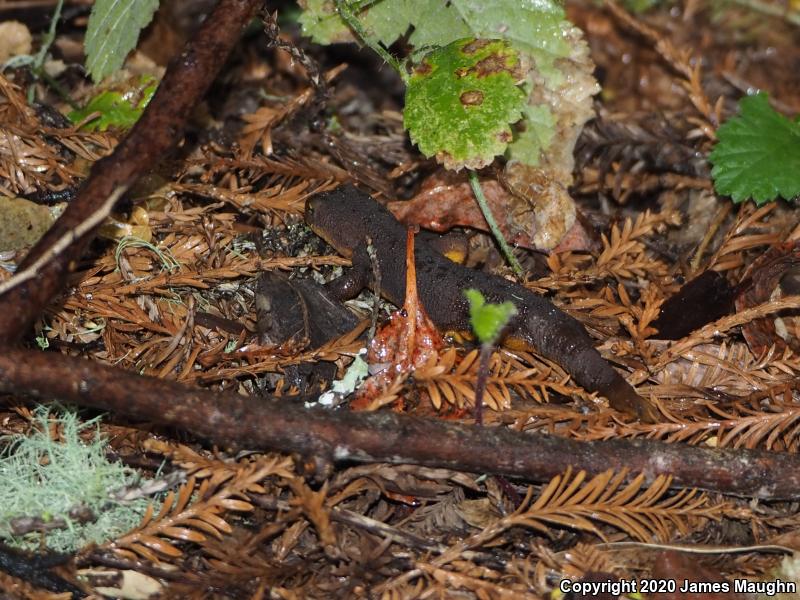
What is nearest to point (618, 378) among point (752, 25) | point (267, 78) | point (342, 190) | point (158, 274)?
point (342, 190)

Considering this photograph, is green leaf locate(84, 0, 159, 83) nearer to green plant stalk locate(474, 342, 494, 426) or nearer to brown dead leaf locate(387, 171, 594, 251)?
brown dead leaf locate(387, 171, 594, 251)

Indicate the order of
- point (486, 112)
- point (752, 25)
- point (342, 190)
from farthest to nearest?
point (752, 25), point (342, 190), point (486, 112)

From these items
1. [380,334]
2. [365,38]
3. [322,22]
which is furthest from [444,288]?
[322,22]

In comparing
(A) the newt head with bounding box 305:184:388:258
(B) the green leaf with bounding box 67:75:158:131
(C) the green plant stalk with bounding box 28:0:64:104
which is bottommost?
(A) the newt head with bounding box 305:184:388:258

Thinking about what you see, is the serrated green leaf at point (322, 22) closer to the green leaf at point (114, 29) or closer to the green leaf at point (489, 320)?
the green leaf at point (114, 29)

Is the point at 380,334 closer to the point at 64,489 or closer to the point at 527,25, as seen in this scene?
the point at 64,489

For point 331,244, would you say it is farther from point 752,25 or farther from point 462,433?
point 752,25

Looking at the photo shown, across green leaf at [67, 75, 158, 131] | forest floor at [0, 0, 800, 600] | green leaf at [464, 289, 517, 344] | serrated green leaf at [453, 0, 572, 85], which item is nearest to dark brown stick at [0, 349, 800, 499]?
forest floor at [0, 0, 800, 600]
